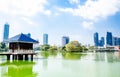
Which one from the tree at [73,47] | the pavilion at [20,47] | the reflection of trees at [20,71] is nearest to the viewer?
the reflection of trees at [20,71]

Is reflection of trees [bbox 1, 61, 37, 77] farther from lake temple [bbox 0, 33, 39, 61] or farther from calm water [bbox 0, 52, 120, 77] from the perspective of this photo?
lake temple [bbox 0, 33, 39, 61]

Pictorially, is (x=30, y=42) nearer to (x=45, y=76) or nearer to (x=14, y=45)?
(x=14, y=45)

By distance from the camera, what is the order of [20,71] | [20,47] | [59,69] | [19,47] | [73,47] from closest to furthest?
[20,71] → [59,69] → [19,47] → [20,47] → [73,47]

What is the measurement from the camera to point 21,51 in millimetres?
27391

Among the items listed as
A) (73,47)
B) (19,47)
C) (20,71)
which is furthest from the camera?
(73,47)

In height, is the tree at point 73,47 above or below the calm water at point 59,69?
above

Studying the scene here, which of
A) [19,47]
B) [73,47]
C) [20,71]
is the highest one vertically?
[73,47]

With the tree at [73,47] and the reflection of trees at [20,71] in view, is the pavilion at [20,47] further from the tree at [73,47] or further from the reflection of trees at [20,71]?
the tree at [73,47]

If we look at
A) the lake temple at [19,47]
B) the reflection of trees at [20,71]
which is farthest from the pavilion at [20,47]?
the reflection of trees at [20,71]

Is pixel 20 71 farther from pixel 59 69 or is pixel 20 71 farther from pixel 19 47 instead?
pixel 19 47

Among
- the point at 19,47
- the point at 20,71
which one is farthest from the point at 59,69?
the point at 19,47

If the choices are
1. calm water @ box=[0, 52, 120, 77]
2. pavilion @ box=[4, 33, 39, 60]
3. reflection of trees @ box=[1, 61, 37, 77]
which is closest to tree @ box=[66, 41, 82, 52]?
pavilion @ box=[4, 33, 39, 60]

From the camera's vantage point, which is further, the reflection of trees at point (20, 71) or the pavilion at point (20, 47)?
the pavilion at point (20, 47)

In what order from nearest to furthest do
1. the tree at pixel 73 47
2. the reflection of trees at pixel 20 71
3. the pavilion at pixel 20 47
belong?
the reflection of trees at pixel 20 71 → the pavilion at pixel 20 47 → the tree at pixel 73 47
